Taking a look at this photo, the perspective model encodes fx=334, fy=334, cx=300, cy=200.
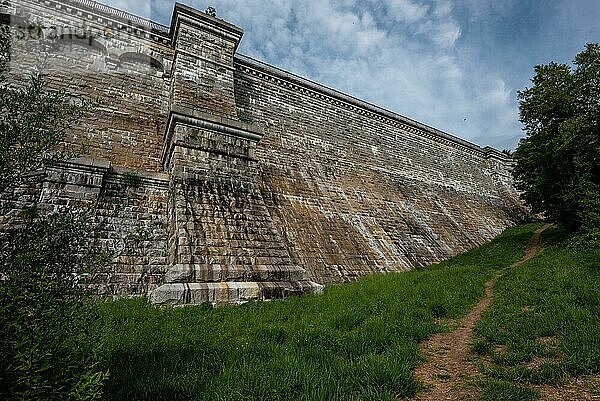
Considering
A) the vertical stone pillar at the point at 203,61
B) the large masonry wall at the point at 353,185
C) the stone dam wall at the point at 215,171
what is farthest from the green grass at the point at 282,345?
the vertical stone pillar at the point at 203,61

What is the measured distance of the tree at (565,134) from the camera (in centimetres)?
1233

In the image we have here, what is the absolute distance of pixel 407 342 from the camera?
202 inches

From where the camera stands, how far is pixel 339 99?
18344mm

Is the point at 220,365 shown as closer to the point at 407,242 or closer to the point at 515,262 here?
the point at 407,242

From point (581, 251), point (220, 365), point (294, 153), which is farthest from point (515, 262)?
point (220, 365)

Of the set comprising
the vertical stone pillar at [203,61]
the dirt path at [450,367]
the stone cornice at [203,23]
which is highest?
the stone cornice at [203,23]

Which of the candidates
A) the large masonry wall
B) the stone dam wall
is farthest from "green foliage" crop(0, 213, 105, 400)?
the large masonry wall

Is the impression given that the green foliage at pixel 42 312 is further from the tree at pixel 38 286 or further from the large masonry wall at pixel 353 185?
the large masonry wall at pixel 353 185

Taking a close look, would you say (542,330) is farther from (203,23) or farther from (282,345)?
(203,23)

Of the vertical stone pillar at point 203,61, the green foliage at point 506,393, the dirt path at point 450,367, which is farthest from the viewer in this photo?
the vertical stone pillar at point 203,61

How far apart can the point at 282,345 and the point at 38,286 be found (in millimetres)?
3261

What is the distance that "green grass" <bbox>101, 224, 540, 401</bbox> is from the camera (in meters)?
3.49

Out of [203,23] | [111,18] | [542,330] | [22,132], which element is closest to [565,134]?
[542,330]

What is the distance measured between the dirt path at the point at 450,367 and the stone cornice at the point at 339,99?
43.1ft
